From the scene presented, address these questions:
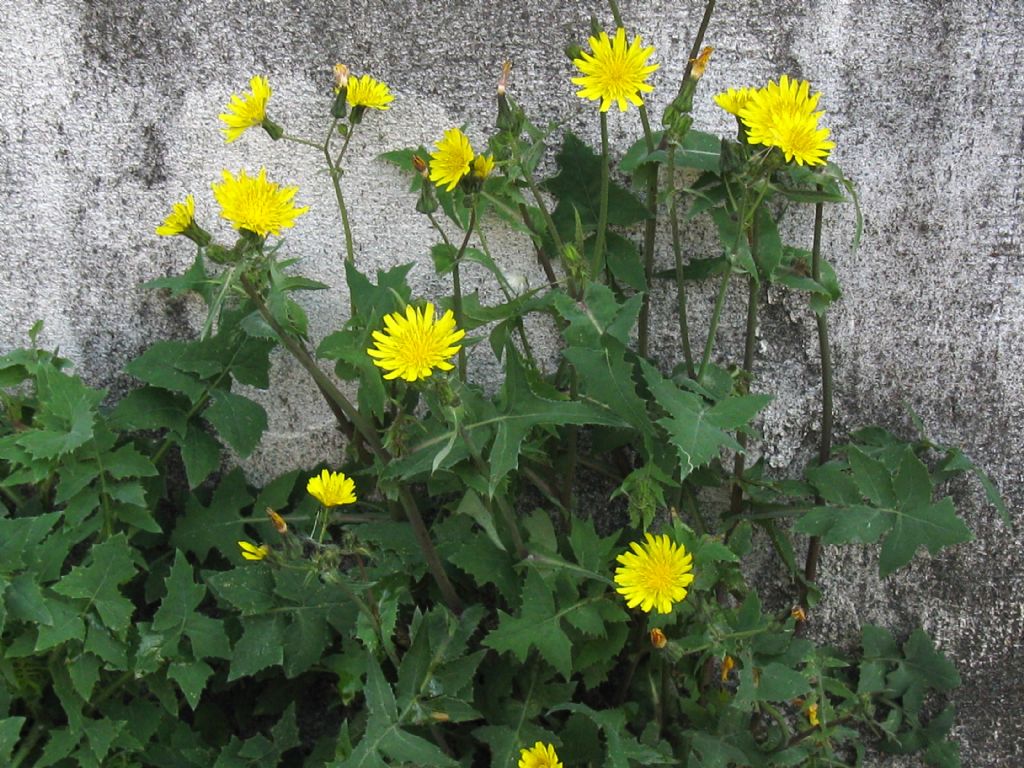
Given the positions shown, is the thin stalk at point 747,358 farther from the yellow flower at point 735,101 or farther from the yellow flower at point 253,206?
the yellow flower at point 253,206

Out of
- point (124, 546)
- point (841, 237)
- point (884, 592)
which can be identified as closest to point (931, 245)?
point (841, 237)

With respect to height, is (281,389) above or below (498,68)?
below

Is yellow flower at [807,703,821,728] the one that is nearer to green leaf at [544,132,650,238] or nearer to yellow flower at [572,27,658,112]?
green leaf at [544,132,650,238]

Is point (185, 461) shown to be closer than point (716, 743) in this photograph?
No

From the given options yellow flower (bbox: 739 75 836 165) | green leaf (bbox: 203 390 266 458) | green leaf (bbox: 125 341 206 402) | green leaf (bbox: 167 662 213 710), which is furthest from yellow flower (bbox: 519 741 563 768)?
yellow flower (bbox: 739 75 836 165)

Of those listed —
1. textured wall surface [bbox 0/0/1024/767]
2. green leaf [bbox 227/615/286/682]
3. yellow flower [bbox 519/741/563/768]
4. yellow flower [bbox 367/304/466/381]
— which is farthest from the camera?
textured wall surface [bbox 0/0/1024/767]

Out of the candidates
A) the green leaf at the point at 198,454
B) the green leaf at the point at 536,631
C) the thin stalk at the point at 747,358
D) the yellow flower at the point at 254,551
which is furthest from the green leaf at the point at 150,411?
the thin stalk at the point at 747,358

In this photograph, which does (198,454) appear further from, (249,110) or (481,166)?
(481,166)

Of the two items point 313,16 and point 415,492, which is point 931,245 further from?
point 313,16
